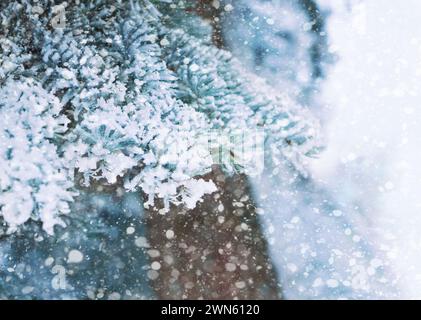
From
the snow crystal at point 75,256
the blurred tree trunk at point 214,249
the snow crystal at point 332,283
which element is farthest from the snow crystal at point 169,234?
the snow crystal at point 332,283

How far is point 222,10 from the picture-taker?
3.42 feet

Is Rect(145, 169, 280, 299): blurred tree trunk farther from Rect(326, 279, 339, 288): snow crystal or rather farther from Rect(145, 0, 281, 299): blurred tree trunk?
Rect(326, 279, 339, 288): snow crystal

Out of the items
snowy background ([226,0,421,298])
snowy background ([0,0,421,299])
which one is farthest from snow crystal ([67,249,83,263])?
snowy background ([226,0,421,298])

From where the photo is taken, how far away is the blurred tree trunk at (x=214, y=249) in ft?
3.06

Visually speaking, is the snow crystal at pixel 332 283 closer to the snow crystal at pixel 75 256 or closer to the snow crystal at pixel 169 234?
the snow crystal at pixel 169 234

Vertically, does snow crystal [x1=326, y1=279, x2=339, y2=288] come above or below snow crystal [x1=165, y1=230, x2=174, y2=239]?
below

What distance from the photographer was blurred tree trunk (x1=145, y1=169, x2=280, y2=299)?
3.06 feet

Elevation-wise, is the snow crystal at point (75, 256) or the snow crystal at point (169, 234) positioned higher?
the snow crystal at point (169, 234)

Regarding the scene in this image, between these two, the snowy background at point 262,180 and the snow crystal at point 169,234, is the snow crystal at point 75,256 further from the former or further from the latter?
the snow crystal at point 169,234

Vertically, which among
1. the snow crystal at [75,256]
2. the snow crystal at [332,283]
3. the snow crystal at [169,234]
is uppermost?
the snow crystal at [169,234]

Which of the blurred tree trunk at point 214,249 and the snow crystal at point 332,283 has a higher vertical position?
the blurred tree trunk at point 214,249

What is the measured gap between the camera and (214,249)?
96 cm
